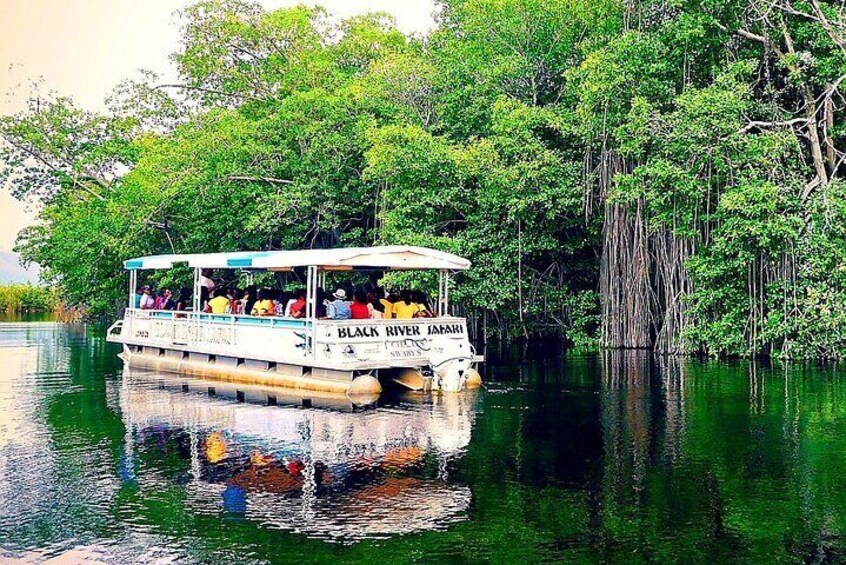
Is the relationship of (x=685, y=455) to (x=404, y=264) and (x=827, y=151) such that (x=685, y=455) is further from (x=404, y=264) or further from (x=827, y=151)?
(x=827, y=151)

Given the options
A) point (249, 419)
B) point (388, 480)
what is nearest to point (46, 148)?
point (249, 419)

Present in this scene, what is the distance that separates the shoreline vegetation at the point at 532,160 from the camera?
19219mm

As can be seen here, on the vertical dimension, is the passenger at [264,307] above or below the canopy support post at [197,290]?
below

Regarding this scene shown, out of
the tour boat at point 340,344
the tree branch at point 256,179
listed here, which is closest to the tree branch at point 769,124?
the tour boat at point 340,344

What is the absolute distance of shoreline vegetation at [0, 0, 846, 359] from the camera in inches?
757

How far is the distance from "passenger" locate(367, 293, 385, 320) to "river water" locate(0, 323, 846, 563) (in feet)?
6.57

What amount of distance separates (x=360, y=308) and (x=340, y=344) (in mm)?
1804

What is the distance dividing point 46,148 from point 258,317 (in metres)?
22.4

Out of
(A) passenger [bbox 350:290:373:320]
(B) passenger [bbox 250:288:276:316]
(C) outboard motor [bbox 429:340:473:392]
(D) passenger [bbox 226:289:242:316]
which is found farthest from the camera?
(D) passenger [bbox 226:289:242:316]

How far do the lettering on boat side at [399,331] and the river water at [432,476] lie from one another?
3.33 feet

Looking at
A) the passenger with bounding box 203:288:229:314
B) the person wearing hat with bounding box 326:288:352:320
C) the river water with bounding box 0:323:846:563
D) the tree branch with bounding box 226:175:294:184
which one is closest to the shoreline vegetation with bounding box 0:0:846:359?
the tree branch with bounding box 226:175:294:184

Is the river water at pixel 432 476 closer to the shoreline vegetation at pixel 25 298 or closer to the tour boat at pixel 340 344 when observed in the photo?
the tour boat at pixel 340 344

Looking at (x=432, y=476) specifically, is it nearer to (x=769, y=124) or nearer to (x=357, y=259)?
(x=357, y=259)

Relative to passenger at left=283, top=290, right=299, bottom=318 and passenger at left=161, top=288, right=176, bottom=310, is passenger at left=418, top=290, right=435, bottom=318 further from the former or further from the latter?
passenger at left=161, top=288, right=176, bottom=310
